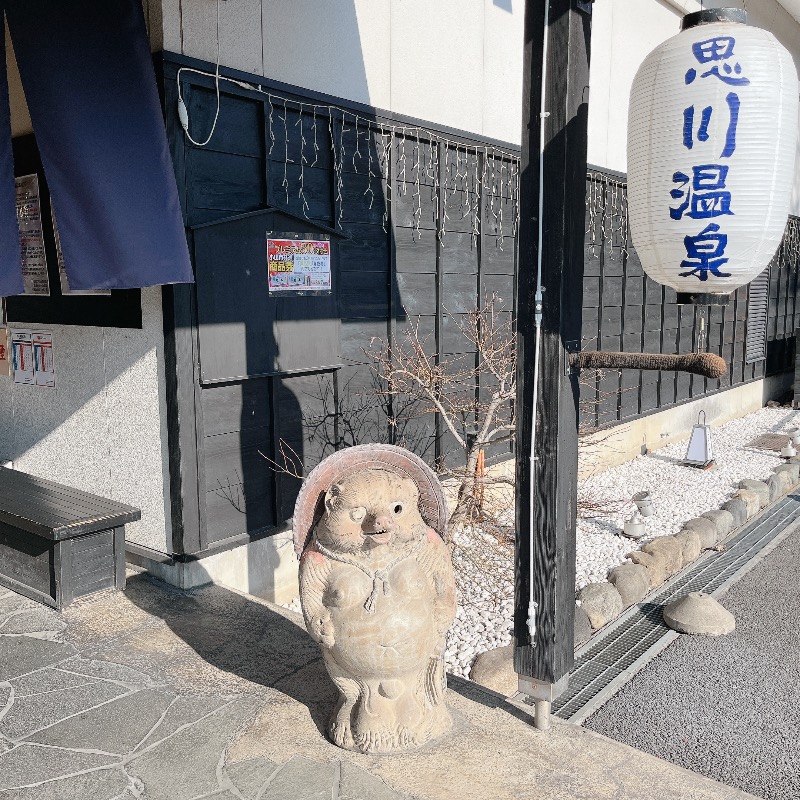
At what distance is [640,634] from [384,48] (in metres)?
6.24

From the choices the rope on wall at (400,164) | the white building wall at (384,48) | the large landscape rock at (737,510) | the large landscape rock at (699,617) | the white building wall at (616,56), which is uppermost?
the white building wall at (616,56)

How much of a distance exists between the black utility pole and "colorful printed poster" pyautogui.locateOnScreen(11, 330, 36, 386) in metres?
5.50

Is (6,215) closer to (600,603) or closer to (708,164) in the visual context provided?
(708,164)

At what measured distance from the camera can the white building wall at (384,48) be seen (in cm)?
632

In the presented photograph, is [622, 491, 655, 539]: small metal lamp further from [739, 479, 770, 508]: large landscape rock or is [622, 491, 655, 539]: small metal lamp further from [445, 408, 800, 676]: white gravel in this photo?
[739, 479, 770, 508]: large landscape rock

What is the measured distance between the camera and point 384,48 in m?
7.82

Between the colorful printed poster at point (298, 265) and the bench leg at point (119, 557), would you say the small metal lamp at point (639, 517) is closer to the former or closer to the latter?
the colorful printed poster at point (298, 265)

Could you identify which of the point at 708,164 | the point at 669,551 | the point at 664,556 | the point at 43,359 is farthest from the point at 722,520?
the point at 43,359

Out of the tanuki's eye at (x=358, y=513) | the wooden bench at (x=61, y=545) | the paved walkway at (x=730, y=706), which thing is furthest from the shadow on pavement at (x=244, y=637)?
the paved walkway at (x=730, y=706)

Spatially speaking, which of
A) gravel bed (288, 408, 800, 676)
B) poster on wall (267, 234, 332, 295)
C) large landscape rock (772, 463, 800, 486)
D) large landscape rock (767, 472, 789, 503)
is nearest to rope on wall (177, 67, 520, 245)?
poster on wall (267, 234, 332, 295)

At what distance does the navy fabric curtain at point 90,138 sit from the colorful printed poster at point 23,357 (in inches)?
101

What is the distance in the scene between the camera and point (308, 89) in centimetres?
707

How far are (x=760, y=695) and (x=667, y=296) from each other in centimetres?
967

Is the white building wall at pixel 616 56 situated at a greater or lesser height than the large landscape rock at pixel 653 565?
greater
